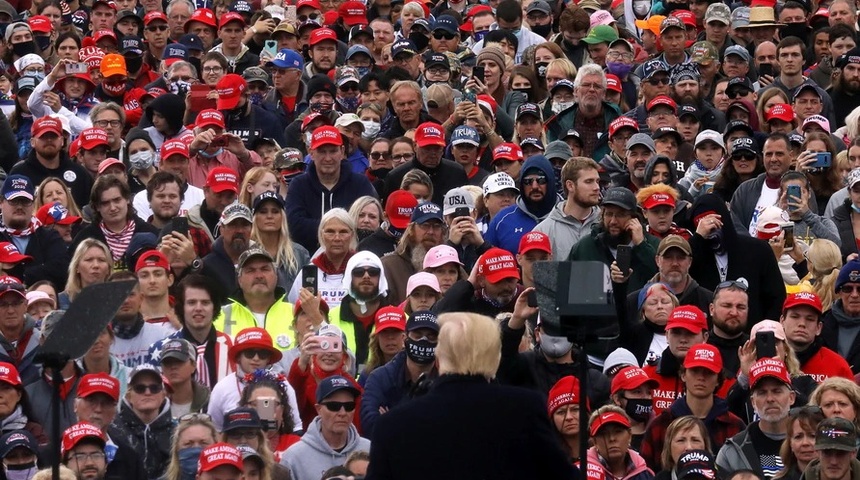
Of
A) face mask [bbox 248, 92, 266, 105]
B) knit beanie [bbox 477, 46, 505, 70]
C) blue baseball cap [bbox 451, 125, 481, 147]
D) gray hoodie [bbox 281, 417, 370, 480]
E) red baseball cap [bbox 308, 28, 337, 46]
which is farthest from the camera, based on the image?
red baseball cap [bbox 308, 28, 337, 46]

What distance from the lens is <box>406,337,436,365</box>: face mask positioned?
12.2 meters

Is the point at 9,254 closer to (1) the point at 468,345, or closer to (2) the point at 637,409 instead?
(2) the point at 637,409

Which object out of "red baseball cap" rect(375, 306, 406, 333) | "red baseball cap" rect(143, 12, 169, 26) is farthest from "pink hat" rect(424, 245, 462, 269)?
"red baseball cap" rect(143, 12, 169, 26)

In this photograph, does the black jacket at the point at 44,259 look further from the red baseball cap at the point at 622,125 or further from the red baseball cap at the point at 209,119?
the red baseball cap at the point at 622,125

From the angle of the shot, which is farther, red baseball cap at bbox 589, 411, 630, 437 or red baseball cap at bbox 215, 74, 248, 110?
red baseball cap at bbox 215, 74, 248, 110

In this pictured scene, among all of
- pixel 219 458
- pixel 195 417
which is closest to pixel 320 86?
pixel 195 417

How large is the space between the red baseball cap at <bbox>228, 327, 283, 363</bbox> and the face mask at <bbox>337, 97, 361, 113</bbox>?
6159 millimetres

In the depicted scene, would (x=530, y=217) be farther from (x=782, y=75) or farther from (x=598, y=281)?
(x=598, y=281)

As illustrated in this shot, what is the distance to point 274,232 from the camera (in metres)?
14.7

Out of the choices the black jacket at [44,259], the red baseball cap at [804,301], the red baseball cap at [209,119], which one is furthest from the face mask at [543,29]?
the red baseball cap at [804,301]

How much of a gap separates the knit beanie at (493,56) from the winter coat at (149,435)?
24.3ft

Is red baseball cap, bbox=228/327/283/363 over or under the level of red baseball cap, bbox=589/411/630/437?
over

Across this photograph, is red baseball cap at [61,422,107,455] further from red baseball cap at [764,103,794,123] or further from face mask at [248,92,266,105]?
red baseball cap at [764,103,794,123]

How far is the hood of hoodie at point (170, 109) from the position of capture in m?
18.0
